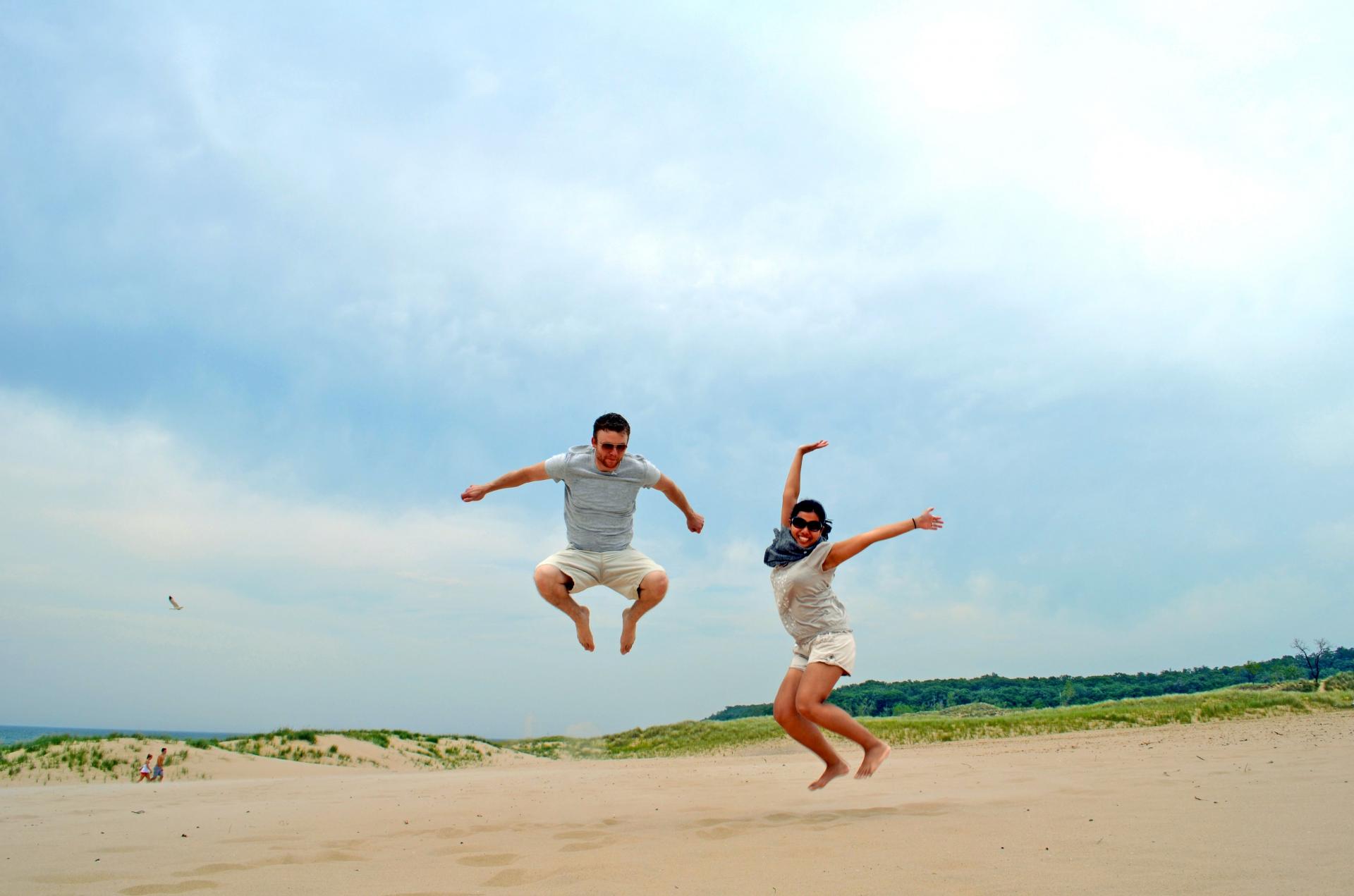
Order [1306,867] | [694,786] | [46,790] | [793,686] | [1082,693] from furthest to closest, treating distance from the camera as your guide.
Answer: [1082,693] → [46,790] → [694,786] → [793,686] → [1306,867]

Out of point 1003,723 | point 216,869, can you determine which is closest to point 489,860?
point 216,869

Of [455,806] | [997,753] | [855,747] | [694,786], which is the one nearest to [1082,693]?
[855,747]

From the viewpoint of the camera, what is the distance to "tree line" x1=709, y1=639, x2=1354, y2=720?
3453 centimetres

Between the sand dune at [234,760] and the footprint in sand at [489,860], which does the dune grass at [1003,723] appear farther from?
the footprint in sand at [489,860]

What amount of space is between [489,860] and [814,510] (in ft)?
11.1

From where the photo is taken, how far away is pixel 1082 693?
A: 34844 mm

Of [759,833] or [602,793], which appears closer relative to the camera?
[759,833]

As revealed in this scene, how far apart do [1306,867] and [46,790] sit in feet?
41.1

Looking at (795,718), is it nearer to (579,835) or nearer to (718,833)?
(718,833)

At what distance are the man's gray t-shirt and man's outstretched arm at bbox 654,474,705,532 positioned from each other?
8cm

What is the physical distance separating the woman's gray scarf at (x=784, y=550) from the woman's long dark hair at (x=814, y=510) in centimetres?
6

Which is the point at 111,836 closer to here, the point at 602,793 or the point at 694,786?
the point at 602,793

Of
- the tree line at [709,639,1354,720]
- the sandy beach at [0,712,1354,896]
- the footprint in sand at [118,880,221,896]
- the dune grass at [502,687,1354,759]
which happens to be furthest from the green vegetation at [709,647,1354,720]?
the footprint in sand at [118,880,221,896]

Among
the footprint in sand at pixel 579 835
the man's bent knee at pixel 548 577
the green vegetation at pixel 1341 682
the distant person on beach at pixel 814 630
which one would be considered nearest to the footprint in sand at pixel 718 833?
the footprint in sand at pixel 579 835
